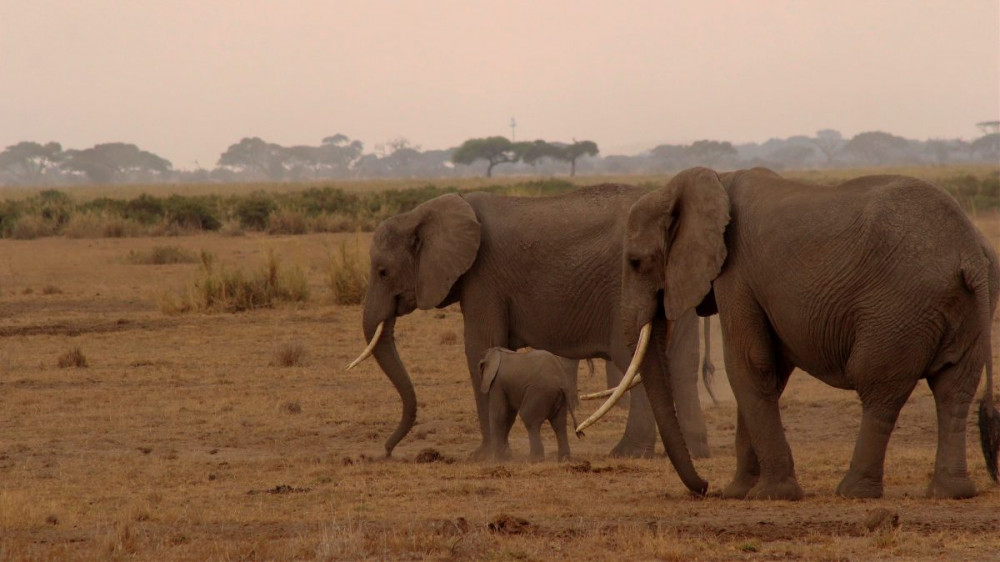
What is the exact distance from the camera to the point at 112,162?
395 ft

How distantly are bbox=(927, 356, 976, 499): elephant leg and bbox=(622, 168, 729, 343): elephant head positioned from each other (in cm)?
127

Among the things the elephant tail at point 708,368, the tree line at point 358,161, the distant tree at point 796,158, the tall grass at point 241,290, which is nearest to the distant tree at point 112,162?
the tree line at point 358,161

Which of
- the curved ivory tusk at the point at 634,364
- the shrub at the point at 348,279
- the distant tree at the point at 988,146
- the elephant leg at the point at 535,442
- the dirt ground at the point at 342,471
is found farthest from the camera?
the distant tree at the point at 988,146


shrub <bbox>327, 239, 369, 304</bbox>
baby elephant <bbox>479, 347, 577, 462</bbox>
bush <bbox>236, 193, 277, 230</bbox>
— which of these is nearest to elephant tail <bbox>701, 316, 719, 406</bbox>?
baby elephant <bbox>479, 347, 577, 462</bbox>

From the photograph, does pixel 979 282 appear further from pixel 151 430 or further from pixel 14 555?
pixel 151 430

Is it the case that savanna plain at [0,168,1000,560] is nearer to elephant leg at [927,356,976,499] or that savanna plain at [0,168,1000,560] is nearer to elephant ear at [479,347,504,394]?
elephant leg at [927,356,976,499]

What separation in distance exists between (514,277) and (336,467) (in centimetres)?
198

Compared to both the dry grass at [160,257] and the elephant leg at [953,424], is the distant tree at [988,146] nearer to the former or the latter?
the dry grass at [160,257]

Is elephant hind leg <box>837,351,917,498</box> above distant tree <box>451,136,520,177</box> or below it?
below

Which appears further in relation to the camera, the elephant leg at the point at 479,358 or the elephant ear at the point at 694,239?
the elephant leg at the point at 479,358

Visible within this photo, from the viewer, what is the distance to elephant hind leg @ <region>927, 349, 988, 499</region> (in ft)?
23.3

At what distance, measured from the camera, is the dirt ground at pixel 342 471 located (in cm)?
649

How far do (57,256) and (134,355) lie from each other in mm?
12422

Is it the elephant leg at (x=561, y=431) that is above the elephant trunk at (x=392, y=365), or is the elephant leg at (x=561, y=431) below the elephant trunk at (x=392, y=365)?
below
